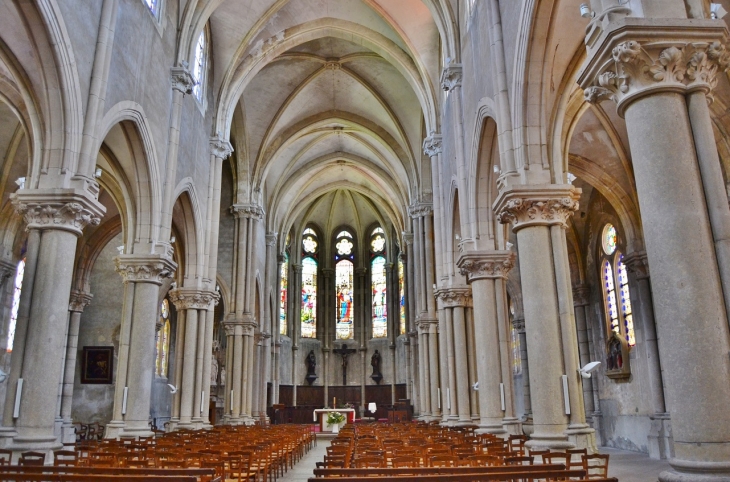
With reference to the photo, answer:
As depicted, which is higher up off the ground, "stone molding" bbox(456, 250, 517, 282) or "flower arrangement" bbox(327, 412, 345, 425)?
"stone molding" bbox(456, 250, 517, 282)

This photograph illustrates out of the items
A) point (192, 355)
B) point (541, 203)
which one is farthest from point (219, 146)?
point (541, 203)

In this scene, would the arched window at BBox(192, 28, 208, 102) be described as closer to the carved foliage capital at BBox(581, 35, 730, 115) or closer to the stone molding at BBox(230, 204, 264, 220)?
the stone molding at BBox(230, 204, 264, 220)

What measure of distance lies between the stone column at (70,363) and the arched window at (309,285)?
2186 centimetres

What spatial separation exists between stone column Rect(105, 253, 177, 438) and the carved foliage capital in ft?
45.5

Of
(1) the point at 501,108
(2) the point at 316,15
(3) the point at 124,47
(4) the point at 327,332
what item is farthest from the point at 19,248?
(4) the point at 327,332

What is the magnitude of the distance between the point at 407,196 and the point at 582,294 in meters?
14.6

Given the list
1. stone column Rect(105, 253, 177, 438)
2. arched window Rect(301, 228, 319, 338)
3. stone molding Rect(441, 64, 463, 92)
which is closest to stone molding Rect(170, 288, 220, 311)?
stone column Rect(105, 253, 177, 438)

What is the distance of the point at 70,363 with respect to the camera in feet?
86.2

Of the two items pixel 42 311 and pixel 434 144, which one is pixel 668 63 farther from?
pixel 434 144

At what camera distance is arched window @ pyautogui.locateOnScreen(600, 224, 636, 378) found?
2195cm

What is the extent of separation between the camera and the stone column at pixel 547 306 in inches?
431

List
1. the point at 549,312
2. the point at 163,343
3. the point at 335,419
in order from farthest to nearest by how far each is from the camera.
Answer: the point at 163,343 < the point at 335,419 < the point at 549,312

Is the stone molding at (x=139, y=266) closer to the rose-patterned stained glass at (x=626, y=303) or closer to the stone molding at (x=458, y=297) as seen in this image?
the stone molding at (x=458, y=297)

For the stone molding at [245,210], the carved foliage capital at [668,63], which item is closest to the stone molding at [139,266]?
the carved foliage capital at [668,63]
